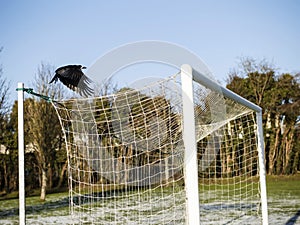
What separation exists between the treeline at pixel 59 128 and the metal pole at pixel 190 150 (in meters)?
4.92

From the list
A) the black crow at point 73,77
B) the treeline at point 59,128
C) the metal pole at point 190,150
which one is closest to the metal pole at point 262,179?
the metal pole at point 190,150

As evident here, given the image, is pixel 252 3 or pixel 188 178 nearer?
pixel 188 178


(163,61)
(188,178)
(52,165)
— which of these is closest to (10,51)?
(52,165)

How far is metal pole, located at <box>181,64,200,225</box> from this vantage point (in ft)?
9.37

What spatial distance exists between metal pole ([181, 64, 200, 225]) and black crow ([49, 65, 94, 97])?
865 millimetres

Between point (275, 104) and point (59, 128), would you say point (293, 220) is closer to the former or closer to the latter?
point (59, 128)

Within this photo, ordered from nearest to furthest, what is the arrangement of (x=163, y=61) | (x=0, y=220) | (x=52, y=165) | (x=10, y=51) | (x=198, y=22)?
(x=163, y=61)
(x=0, y=220)
(x=198, y=22)
(x=10, y=51)
(x=52, y=165)

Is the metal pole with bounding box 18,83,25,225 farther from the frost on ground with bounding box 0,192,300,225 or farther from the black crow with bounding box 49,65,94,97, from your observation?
the frost on ground with bounding box 0,192,300,225

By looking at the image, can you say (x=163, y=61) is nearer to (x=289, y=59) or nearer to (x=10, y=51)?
(x=10, y=51)

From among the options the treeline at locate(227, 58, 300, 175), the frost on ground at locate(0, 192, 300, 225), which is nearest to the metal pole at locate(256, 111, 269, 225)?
the frost on ground at locate(0, 192, 300, 225)

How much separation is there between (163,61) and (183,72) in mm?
484

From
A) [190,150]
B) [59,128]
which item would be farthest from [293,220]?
[59,128]

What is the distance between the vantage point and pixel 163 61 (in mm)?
3424

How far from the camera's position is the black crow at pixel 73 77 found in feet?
10.8
